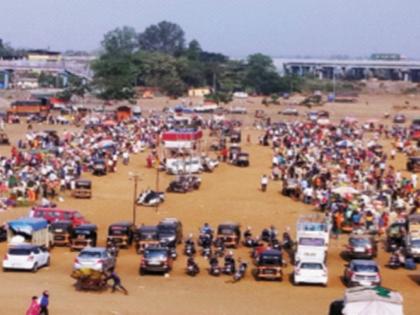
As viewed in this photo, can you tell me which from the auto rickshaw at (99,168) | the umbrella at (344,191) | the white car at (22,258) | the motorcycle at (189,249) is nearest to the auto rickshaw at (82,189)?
the auto rickshaw at (99,168)

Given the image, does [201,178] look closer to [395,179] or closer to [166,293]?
[395,179]

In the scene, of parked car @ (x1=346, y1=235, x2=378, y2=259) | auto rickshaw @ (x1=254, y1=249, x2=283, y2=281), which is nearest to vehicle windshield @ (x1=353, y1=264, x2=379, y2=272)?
auto rickshaw @ (x1=254, y1=249, x2=283, y2=281)

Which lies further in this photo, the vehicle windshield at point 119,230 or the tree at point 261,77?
the tree at point 261,77

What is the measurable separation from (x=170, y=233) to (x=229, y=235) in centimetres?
171

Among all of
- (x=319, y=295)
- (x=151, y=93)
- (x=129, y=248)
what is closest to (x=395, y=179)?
(x=129, y=248)

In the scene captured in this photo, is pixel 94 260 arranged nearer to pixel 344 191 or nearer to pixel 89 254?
pixel 89 254

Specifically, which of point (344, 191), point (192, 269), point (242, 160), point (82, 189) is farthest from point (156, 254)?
point (242, 160)

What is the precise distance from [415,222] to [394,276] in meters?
3.70

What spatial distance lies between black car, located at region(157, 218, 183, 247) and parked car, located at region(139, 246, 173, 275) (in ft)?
8.88

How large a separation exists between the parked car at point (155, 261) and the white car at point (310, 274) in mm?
2965

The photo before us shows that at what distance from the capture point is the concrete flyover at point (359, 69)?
15412 centimetres

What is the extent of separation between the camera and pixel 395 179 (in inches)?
1620

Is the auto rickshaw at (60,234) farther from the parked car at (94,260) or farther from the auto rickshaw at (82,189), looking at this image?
the auto rickshaw at (82,189)

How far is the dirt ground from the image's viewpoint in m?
19.6
